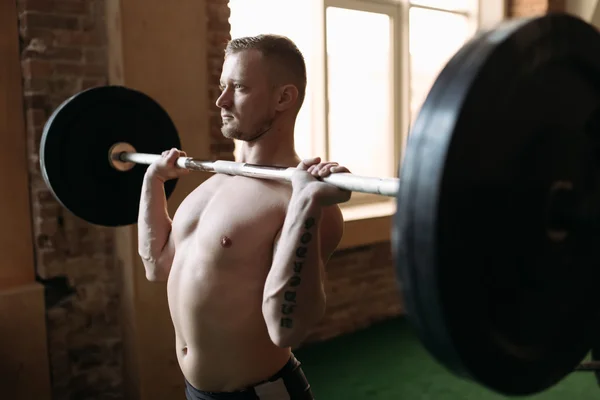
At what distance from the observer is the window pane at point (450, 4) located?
160 inches

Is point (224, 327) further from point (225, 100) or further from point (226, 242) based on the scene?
point (225, 100)

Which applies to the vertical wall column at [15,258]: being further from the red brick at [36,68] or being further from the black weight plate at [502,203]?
the black weight plate at [502,203]

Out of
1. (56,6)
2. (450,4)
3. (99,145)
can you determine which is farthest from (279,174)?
(450,4)

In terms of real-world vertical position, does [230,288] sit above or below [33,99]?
below

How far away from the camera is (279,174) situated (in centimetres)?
122

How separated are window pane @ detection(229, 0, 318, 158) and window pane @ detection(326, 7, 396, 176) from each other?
147 mm

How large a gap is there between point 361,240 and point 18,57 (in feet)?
6.65

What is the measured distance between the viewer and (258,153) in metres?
Result: 1.39

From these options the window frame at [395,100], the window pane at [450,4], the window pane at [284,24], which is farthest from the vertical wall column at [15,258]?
the window pane at [450,4]

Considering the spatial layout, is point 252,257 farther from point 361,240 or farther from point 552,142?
point 361,240

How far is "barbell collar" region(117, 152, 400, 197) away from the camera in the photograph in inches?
39.9

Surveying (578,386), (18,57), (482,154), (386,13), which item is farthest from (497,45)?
(386,13)

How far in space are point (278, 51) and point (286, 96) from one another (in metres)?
0.10

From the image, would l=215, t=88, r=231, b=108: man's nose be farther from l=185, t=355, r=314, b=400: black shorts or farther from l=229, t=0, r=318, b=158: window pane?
l=229, t=0, r=318, b=158: window pane
